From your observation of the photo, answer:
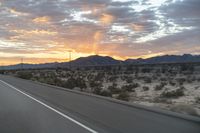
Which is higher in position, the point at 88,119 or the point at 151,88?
the point at 88,119

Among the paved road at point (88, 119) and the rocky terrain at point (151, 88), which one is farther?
the rocky terrain at point (151, 88)

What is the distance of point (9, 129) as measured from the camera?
42.3ft

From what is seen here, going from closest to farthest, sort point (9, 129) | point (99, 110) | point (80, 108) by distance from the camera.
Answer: point (9, 129)
point (99, 110)
point (80, 108)

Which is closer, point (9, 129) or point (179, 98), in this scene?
point (9, 129)

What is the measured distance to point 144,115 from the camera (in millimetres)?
13094

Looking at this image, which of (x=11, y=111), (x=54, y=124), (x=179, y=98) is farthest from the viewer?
(x=179, y=98)

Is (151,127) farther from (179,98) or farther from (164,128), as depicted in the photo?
(179,98)

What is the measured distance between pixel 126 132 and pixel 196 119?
1.92 metres

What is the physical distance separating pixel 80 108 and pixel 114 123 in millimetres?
4467

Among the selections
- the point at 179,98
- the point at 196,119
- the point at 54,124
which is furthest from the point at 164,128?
the point at 179,98

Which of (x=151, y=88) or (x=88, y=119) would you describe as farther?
(x=151, y=88)

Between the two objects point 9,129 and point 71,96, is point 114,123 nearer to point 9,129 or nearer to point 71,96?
point 9,129

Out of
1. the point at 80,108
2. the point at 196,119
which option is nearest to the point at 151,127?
the point at 196,119

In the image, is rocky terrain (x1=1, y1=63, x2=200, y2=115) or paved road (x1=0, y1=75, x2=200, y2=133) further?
rocky terrain (x1=1, y1=63, x2=200, y2=115)
